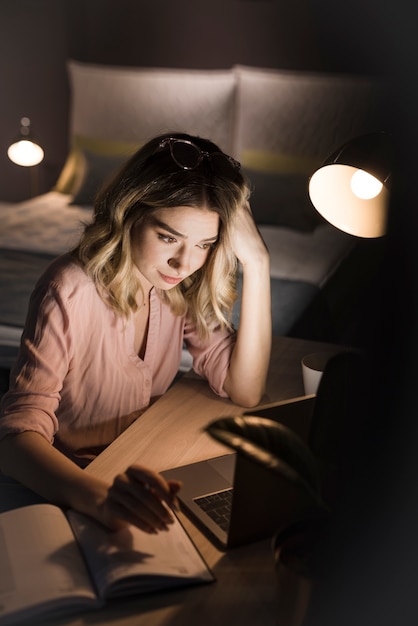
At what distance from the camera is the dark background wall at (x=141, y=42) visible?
365cm

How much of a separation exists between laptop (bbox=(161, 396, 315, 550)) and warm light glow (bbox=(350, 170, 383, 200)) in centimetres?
49

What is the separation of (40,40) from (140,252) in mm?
3354

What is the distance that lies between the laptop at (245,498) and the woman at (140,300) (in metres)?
0.27

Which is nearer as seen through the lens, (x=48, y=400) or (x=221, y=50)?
(x=48, y=400)

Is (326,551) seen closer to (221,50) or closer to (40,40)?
(221,50)

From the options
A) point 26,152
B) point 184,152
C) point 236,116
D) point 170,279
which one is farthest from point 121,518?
point 236,116

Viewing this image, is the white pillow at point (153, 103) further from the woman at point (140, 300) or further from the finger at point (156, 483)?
the finger at point (156, 483)

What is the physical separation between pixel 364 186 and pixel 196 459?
0.60 m

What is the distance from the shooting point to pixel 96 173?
12.0 feet

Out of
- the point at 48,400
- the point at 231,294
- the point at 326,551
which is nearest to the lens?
the point at 326,551

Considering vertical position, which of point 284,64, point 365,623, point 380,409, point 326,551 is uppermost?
point 284,64

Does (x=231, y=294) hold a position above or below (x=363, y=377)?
below

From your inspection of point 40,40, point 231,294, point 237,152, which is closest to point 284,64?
point 237,152

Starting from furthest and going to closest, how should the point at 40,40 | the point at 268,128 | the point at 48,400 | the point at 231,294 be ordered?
the point at 40,40 → the point at 268,128 → the point at 231,294 → the point at 48,400
